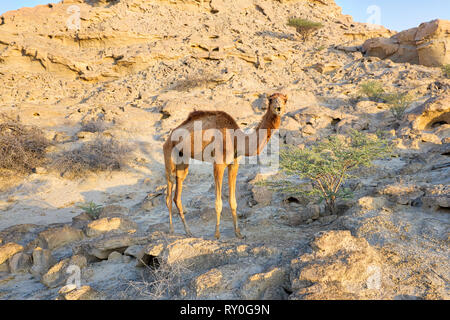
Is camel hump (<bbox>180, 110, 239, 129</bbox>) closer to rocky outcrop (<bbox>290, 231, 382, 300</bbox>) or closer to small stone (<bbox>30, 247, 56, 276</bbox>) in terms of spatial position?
rocky outcrop (<bbox>290, 231, 382, 300</bbox>)

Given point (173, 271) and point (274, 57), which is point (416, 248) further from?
point (274, 57)

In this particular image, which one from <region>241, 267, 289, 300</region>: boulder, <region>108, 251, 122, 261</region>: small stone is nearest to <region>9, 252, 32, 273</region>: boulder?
<region>108, 251, 122, 261</region>: small stone

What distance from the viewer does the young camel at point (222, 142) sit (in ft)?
11.3

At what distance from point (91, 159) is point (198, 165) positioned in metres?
3.46

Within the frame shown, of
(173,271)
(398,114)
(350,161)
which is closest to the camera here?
(173,271)

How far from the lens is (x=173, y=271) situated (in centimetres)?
230

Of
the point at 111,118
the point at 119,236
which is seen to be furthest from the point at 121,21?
the point at 119,236

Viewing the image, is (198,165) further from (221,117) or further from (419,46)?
(419,46)

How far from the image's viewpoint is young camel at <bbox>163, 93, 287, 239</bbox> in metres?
3.44

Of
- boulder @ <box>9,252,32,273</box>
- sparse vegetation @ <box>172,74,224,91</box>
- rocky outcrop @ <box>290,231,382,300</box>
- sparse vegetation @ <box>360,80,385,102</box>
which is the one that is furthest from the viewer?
sparse vegetation @ <box>172,74,224,91</box>

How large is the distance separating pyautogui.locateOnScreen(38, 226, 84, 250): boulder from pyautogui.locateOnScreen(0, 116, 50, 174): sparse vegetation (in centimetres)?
503

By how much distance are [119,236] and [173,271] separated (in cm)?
141

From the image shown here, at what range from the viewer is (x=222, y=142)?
144 inches

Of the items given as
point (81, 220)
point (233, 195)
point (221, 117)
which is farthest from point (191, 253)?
point (81, 220)
